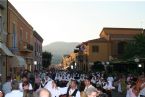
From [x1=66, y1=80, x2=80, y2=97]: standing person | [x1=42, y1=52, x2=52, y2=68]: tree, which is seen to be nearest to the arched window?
[x1=42, y1=52, x2=52, y2=68]: tree

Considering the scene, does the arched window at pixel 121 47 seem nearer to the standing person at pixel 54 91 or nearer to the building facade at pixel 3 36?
the building facade at pixel 3 36

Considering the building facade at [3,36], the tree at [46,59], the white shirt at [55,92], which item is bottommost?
the white shirt at [55,92]

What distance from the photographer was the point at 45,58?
11656 cm

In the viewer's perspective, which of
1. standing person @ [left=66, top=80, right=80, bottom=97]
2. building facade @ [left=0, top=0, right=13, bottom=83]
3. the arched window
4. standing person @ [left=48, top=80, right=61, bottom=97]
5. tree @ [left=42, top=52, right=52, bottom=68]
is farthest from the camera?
tree @ [left=42, top=52, right=52, bottom=68]

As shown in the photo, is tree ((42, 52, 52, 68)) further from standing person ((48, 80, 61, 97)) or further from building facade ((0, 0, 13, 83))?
standing person ((48, 80, 61, 97))

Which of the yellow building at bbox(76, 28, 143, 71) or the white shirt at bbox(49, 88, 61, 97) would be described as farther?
the yellow building at bbox(76, 28, 143, 71)

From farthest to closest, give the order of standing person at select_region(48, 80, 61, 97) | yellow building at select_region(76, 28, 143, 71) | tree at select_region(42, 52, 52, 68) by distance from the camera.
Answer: tree at select_region(42, 52, 52, 68)
yellow building at select_region(76, 28, 143, 71)
standing person at select_region(48, 80, 61, 97)

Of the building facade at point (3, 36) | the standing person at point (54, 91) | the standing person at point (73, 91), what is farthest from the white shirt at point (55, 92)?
the building facade at point (3, 36)

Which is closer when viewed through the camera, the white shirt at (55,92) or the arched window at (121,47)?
the white shirt at (55,92)

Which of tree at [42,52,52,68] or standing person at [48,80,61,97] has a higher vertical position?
tree at [42,52,52,68]

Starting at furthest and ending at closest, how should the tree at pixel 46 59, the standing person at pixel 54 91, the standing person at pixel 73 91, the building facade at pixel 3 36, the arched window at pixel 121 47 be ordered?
the tree at pixel 46 59 → the arched window at pixel 121 47 → the building facade at pixel 3 36 → the standing person at pixel 54 91 → the standing person at pixel 73 91

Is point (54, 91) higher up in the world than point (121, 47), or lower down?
lower down

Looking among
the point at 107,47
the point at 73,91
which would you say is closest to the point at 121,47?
the point at 107,47

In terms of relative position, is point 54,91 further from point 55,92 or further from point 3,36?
point 3,36
